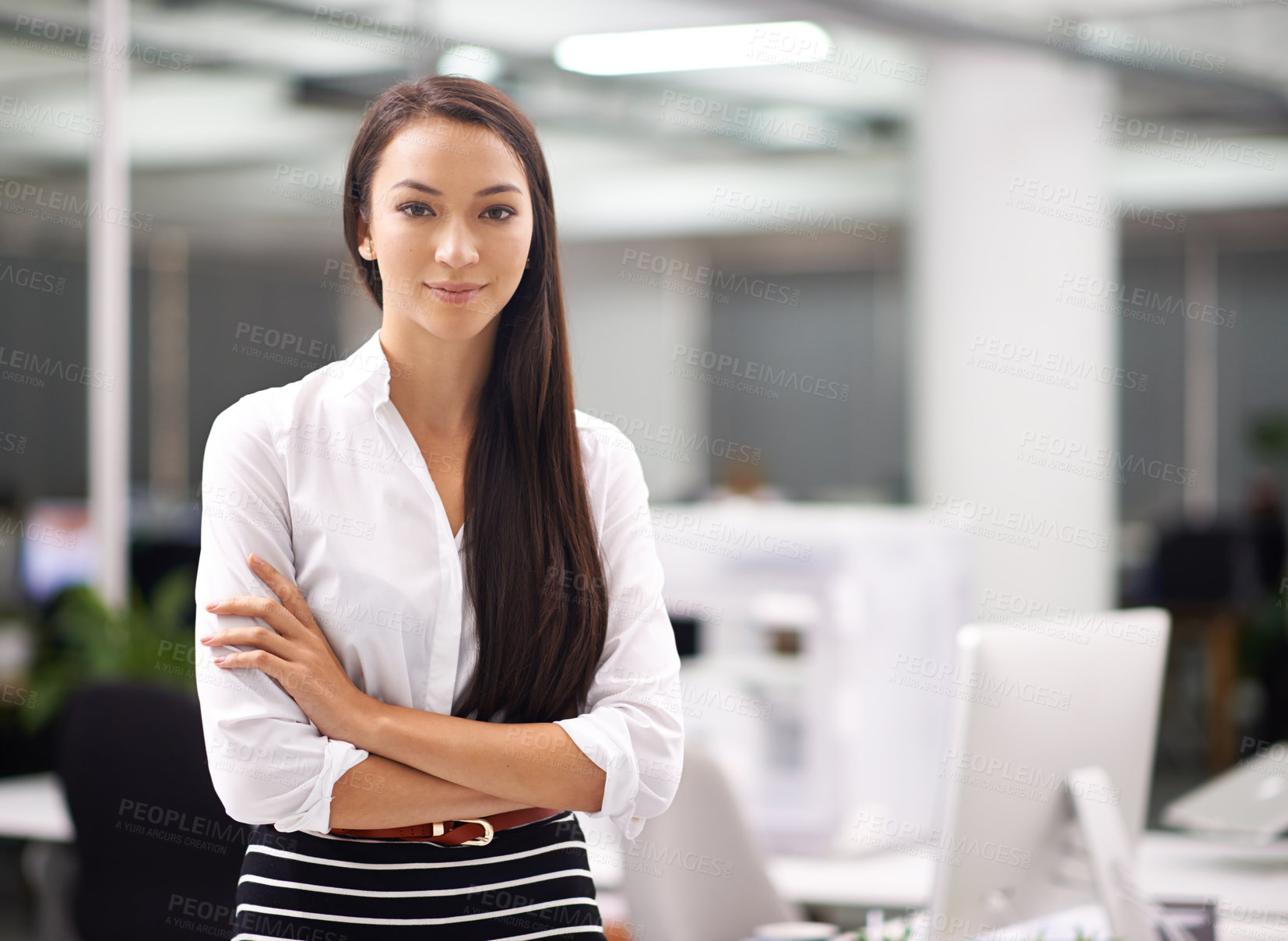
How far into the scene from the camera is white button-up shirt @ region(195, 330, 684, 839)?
132cm

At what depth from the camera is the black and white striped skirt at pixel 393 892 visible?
1.33 m

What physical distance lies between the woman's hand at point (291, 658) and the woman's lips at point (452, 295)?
0.31 meters

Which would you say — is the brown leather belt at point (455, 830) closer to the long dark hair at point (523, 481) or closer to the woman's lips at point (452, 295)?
the long dark hair at point (523, 481)

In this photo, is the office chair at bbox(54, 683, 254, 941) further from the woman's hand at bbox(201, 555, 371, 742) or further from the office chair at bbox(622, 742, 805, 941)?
the woman's hand at bbox(201, 555, 371, 742)

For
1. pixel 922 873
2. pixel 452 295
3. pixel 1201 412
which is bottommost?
pixel 922 873

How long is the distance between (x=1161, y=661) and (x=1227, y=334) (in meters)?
8.59

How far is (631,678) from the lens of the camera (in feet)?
4.81

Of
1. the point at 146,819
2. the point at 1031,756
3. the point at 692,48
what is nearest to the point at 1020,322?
the point at 692,48

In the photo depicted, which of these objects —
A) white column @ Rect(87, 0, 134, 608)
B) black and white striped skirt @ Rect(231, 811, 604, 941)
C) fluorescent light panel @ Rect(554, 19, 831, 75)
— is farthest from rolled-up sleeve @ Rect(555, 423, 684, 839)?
fluorescent light panel @ Rect(554, 19, 831, 75)

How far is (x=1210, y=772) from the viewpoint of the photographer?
7.18 metres

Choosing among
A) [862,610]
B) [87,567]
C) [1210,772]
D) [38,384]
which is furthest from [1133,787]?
[1210,772]

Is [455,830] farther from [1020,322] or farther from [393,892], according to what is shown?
[1020,322]

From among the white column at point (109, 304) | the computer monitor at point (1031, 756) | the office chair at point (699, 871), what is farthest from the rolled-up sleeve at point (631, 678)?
the white column at point (109, 304)

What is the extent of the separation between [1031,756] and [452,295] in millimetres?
1026
